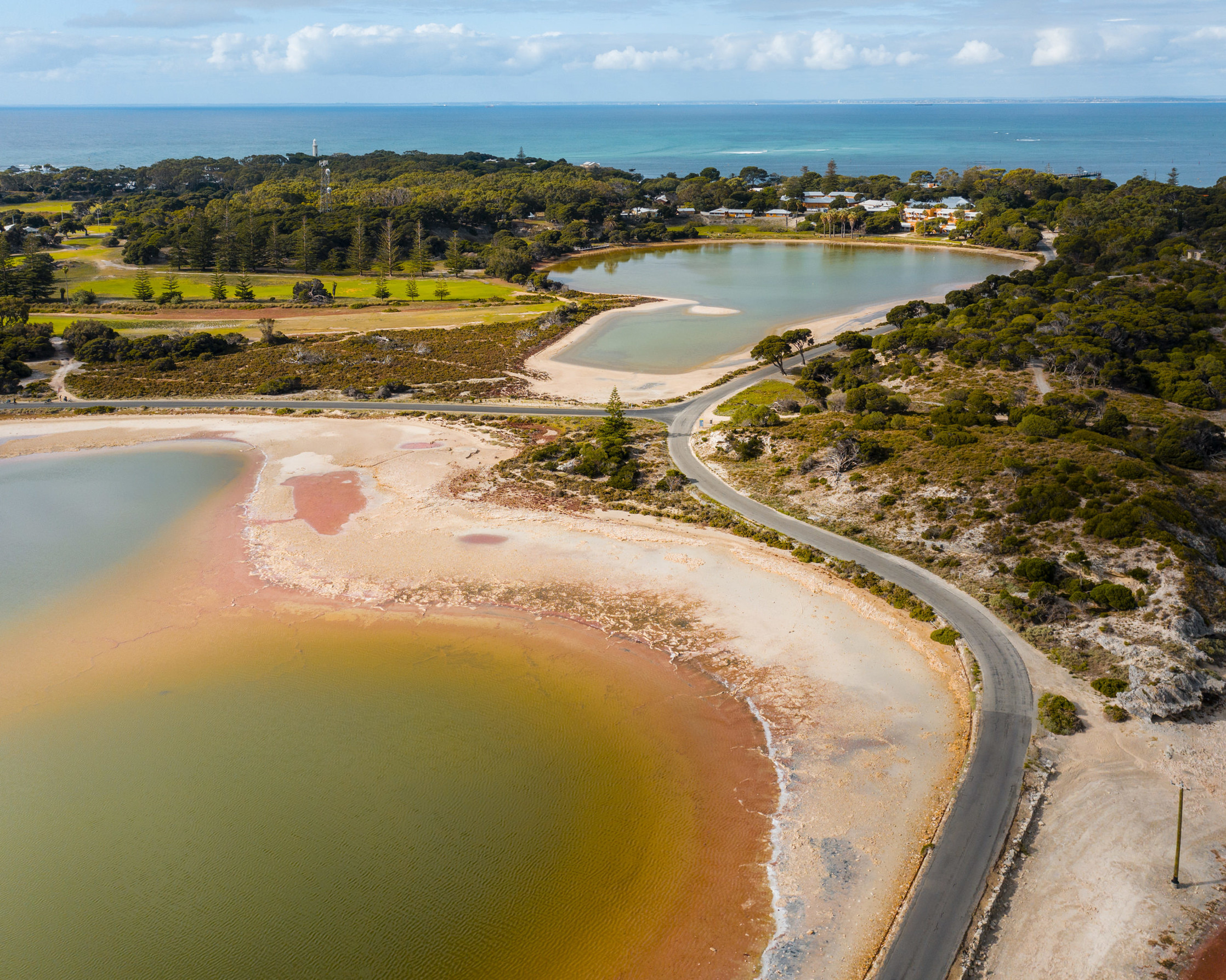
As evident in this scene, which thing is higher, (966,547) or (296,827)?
(966,547)

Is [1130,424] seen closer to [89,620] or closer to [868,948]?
[868,948]

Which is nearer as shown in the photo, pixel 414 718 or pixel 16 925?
pixel 16 925

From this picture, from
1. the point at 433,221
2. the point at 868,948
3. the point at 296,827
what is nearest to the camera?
the point at 868,948

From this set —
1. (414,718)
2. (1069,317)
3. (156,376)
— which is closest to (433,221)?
(156,376)

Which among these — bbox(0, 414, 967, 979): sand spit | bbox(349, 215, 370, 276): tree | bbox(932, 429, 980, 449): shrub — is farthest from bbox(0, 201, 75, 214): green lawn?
bbox(932, 429, 980, 449): shrub

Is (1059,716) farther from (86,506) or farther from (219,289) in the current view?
(219,289)

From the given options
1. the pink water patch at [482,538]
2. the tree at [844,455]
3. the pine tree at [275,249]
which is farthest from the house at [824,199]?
the pink water patch at [482,538]
